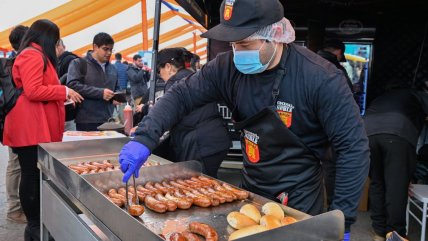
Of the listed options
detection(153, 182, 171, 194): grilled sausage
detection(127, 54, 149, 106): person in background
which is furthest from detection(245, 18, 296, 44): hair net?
detection(127, 54, 149, 106): person in background

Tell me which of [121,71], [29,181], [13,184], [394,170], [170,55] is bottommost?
[13,184]

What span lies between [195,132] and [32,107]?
147 centimetres

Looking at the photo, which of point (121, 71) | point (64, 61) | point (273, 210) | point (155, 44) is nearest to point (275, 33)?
point (273, 210)

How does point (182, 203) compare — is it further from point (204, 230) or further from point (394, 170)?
point (394, 170)

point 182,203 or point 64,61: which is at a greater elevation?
point 64,61

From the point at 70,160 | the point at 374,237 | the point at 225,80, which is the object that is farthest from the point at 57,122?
the point at 374,237

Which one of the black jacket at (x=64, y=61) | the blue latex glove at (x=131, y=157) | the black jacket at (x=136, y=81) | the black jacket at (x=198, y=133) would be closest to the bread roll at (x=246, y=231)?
the blue latex glove at (x=131, y=157)

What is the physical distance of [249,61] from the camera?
1844mm

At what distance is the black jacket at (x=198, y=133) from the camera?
3.38 meters

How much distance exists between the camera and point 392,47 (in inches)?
211

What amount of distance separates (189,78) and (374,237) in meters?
2.93

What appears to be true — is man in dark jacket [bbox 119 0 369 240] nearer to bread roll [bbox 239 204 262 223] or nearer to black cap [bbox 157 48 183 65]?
bread roll [bbox 239 204 262 223]

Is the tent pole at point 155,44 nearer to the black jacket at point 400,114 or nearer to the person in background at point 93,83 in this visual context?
the person in background at point 93,83

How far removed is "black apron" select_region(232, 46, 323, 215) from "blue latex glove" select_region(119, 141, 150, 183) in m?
0.52
